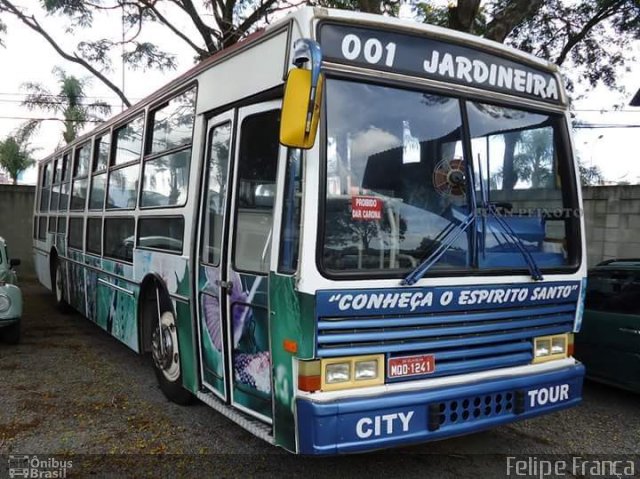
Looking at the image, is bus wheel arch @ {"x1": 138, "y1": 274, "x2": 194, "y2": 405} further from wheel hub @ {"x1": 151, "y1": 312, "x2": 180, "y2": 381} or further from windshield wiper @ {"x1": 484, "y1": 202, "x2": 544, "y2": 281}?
windshield wiper @ {"x1": 484, "y1": 202, "x2": 544, "y2": 281}

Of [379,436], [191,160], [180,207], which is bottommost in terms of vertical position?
[379,436]

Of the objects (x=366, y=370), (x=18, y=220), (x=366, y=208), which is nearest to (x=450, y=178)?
(x=366, y=208)

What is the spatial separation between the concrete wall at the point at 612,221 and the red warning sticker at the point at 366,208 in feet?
22.5

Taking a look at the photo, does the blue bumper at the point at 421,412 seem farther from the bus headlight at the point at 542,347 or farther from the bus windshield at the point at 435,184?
the bus windshield at the point at 435,184

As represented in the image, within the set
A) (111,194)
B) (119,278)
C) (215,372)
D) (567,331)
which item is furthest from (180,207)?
(567,331)

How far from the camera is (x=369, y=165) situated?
3.18 m

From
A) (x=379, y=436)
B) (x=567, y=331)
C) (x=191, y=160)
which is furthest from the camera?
(x=191, y=160)

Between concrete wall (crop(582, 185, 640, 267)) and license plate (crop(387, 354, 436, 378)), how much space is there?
6.66 metres

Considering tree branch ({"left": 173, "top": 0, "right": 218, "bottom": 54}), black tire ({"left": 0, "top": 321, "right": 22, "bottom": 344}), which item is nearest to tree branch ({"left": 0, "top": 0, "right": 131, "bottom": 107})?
tree branch ({"left": 173, "top": 0, "right": 218, "bottom": 54})

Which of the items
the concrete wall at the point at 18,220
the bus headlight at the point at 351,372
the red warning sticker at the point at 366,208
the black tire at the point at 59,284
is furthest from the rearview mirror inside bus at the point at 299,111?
the concrete wall at the point at 18,220

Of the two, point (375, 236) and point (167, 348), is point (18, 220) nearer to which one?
point (167, 348)

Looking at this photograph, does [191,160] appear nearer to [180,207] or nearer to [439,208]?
[180,207]

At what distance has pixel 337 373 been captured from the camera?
298 cm

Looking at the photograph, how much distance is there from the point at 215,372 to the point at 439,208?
1.94 meters
